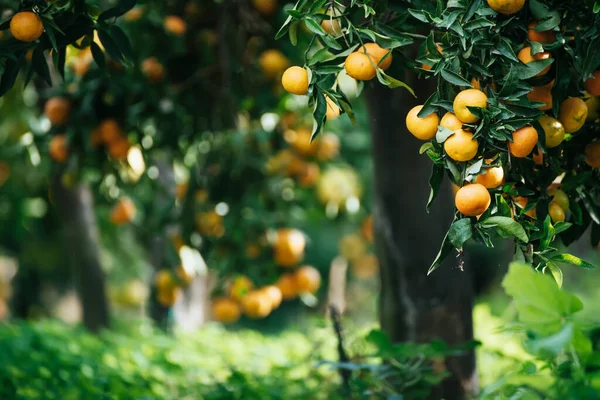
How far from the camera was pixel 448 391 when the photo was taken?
8.01ft

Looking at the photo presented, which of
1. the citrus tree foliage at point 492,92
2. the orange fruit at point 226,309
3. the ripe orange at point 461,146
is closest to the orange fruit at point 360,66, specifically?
the citrus tree foliage at point 492,92

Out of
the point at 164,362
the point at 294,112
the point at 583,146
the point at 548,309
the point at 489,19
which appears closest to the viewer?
the point at 548,309

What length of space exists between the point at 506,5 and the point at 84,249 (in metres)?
3.65

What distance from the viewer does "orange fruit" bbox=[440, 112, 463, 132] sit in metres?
1.36

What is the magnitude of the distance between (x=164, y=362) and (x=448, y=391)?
1242 mm

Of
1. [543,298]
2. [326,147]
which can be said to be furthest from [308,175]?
[543,298]

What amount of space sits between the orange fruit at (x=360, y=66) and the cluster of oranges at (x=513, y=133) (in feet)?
0.42

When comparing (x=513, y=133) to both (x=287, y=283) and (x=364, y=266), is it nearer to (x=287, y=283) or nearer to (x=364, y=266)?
(x=287, y=283)

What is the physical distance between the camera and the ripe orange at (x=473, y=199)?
1.31m

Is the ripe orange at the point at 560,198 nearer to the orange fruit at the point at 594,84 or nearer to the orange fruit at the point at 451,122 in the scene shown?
the orange fruit at the point at 594,84

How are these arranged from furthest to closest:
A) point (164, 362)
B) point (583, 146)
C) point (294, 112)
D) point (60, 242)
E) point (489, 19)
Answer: point (60, 242)
point (294, 112)
point (164, 362)
point (583, 146)
point (489, 19)

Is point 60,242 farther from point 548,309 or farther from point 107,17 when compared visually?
point 548,309

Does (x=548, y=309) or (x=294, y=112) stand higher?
(x=548, y=309)

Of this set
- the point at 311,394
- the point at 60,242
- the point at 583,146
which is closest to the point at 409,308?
the point at 311,394
